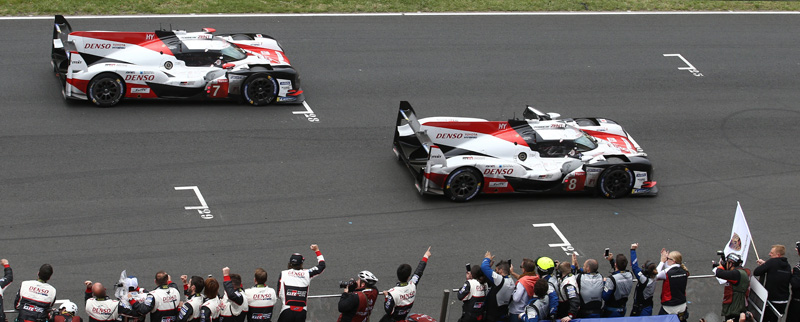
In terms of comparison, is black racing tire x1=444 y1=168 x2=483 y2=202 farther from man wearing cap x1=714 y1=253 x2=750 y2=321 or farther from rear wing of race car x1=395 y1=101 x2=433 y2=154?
man wearing cap x1=714 y1=253 x2=750 y2=321

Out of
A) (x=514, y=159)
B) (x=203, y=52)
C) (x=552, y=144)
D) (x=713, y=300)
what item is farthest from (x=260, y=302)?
(x=203, y=52)

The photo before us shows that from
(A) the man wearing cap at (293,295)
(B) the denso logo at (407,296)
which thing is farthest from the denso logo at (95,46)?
(B) the denso logo at (407,296)

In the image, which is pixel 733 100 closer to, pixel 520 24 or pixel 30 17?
pixel 520 24

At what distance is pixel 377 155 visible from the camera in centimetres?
1773

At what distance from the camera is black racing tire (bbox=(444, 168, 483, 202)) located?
16000mm

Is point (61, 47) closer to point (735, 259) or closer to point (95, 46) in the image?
point (95, 46)

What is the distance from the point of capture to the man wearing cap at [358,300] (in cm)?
1071

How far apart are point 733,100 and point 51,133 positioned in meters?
14.8

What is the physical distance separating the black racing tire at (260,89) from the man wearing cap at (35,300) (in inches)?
352

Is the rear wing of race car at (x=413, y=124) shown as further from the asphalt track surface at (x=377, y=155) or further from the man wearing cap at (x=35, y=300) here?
the man wearing cap at (x=35, y=300)

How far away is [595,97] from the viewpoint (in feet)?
69.3

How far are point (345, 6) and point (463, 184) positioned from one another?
10368 mm

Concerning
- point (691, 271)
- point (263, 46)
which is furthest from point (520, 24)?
point (691, 271)

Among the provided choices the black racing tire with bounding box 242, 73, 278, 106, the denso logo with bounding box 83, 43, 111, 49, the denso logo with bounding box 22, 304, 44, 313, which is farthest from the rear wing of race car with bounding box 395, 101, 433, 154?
the denso logo with bounding box 22, 304, 44, 313
